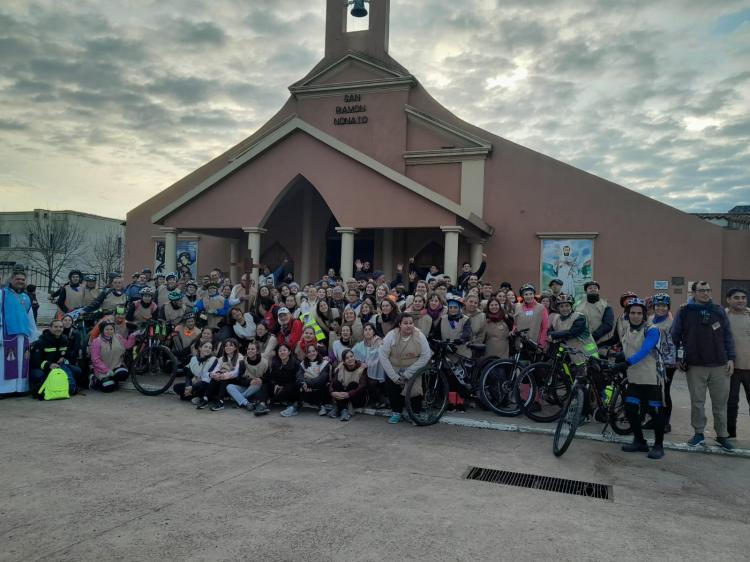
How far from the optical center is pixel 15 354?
28.7ft

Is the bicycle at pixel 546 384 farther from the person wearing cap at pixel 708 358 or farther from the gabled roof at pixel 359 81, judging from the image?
the gabled roof at pixel 359 81

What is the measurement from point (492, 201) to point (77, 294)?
11043 millimetres

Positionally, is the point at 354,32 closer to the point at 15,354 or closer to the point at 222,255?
the point at 222,255

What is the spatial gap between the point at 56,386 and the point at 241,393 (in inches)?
111

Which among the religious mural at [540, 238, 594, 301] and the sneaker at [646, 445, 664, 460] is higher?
the religious mural at [540, 238, 594, 301]

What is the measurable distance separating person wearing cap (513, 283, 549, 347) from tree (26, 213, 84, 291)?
3317 cm

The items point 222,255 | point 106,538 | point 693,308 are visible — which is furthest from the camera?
point 222,255

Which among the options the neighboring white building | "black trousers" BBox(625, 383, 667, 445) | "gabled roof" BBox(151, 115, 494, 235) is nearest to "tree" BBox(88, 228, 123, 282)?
the neighboring white building

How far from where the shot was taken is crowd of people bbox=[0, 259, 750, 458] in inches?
253

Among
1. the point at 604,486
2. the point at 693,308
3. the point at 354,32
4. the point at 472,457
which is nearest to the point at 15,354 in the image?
the point at 472,457

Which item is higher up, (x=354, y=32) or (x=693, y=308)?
(x=354, y=32)

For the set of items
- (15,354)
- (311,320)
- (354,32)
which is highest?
(354,32)

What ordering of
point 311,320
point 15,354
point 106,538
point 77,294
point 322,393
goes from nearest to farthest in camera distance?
point 106,538, point 322,393, point 15,354, point 311,320, point 77,294

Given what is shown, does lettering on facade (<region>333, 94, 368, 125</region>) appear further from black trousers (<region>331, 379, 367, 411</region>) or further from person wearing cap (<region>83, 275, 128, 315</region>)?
black trousers (<region>331, 379, 367, 411</region>)
